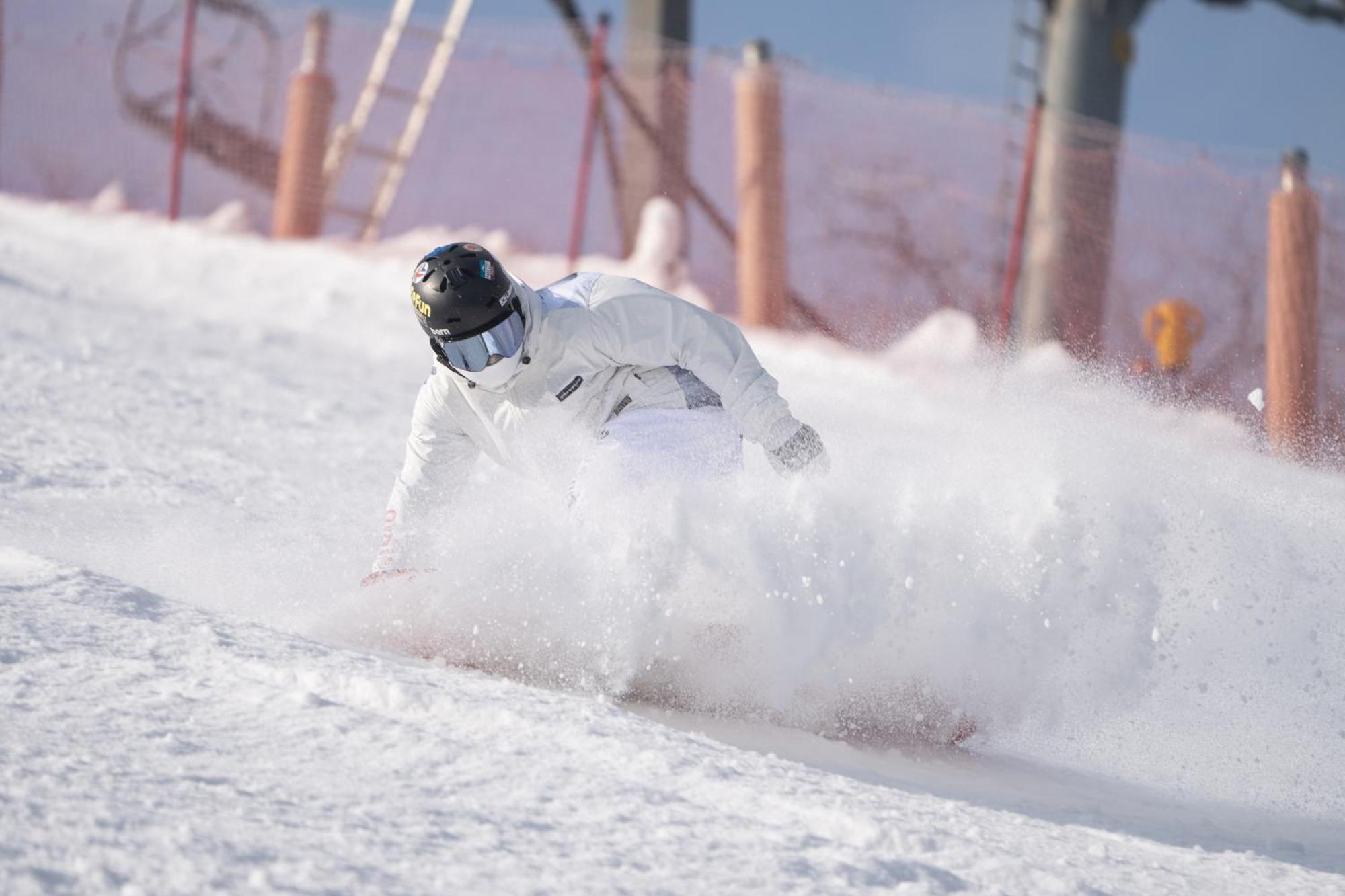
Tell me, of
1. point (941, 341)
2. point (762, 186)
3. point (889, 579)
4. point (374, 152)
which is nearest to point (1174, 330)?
point (941, 341)

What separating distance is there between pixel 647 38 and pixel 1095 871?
10445mm

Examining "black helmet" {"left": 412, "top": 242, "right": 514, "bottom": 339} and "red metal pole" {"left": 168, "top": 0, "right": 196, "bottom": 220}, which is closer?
"black helmet" {"left": 412, "top": 242, "right": 514, "bottom": 339}

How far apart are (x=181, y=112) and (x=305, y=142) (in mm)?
1097

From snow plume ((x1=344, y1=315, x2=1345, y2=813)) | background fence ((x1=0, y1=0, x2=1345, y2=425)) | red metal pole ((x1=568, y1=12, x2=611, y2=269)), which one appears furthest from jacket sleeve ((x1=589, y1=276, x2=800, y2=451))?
red metal pole ((x1=568, y1=12, x2=611, y2=269))

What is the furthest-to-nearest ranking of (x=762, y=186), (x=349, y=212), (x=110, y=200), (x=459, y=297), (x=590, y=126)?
(x=110, y=200)
(x=349, y=212)
(x=590, y=126)
(x=762, y=186)
(x=459, y=297)

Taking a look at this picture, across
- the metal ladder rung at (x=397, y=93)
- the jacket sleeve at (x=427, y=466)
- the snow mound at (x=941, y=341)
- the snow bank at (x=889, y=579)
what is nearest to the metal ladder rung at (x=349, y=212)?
the metal ladder rung at (x=397, y=93)

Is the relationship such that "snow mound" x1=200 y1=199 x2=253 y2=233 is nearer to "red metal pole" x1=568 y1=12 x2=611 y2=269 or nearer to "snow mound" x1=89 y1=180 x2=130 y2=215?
"snow mound" x1=89 y1=180 x2=130 y2=215

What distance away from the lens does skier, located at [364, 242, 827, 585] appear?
410 cm

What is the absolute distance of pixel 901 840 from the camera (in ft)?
8.91

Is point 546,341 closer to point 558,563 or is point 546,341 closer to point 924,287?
point 558,563

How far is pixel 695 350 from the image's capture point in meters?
4.25

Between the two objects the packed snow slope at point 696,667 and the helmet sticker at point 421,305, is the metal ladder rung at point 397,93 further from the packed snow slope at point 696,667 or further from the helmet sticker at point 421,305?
the helmet sticker at point 421,305

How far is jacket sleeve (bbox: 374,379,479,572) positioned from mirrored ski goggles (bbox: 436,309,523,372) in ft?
1.09

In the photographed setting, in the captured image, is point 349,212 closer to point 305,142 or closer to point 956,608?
point 305,142
